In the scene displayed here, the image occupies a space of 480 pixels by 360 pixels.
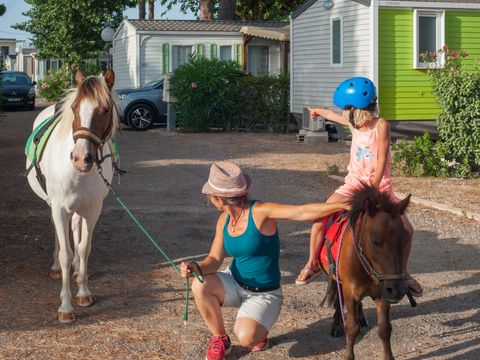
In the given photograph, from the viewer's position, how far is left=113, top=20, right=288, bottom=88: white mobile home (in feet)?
99.0

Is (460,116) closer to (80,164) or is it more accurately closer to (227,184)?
(80,164)

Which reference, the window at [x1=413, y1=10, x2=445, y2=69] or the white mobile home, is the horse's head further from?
the white mobile home

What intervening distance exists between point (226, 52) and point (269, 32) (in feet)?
9.13

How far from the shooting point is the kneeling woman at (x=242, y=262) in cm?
513

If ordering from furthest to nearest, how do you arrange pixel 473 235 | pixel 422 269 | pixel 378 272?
pixel 473 235
pixel 422 269
pixel 378 272

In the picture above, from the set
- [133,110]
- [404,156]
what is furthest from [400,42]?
[133,110]

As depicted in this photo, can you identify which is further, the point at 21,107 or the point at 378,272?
the point at 21,107

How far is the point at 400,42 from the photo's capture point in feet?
63.3

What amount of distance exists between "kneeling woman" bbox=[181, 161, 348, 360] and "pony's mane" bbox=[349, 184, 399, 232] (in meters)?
0.08

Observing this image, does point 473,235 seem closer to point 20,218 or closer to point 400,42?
point 20,218

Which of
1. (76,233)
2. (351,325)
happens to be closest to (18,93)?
(76,233)

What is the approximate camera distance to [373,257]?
4.87 m

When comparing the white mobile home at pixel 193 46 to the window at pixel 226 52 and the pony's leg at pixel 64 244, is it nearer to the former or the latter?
the window at pixel 226 52

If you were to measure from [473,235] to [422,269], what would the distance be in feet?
6.10
